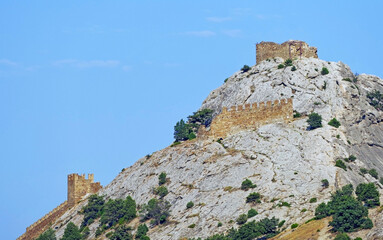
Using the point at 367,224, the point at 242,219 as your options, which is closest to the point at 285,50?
the point at 242,219

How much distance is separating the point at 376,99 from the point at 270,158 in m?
21.5

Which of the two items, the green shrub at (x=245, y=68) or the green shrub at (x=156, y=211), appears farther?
the green shrub at (x=245, y=68)

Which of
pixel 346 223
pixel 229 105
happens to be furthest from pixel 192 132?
pixel 346 223

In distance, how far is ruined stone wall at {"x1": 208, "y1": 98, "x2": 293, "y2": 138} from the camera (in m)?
132

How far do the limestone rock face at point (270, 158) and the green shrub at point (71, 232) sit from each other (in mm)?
1844

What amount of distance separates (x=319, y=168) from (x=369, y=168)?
27.5ft

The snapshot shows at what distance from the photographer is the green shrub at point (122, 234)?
122 metres

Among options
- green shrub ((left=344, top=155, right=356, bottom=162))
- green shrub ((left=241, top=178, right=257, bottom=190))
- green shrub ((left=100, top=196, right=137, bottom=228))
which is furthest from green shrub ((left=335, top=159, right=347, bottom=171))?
green shrub ((left=100, top=196, right=137, bottom=228))

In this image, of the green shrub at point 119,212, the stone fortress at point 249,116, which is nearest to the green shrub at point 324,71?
the stone fortress at point 249,116

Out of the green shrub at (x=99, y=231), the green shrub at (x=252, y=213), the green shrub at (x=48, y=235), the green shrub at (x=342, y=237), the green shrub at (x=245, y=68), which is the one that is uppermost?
the green shrub at (x=245, y=68)

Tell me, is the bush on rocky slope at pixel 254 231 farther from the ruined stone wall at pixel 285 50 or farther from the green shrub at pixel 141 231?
the ruined stone wall at pixel 285 50

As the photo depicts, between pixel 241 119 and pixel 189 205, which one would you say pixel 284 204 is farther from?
pixel 241 119

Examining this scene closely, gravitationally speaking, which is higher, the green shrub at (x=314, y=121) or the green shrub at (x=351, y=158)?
the green shrub at (x=314, y=121)

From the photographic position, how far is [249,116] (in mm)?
133125
